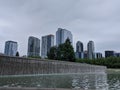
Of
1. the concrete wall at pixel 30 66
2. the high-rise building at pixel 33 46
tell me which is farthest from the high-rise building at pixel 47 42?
the concrete wall at pixel 30 66

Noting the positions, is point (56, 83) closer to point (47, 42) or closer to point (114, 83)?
point (114, 83)

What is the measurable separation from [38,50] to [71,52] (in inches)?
3542

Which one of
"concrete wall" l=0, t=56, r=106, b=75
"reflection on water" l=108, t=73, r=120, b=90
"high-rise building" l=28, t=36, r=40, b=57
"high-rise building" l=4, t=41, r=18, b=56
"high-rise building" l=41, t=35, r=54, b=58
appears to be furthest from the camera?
"high-rise building" l=41, t=35, r=54, b=58

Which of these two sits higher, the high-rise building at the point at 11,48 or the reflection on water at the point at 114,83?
the high-rise building at the point at 11,48

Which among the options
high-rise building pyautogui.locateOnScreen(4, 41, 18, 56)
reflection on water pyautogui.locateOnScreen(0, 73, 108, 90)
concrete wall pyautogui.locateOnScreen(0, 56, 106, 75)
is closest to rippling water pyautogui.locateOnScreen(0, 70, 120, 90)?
reflection on water pyautogui.locateOnScreen(0, 73, 108, 90)

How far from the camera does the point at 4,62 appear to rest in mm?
34531

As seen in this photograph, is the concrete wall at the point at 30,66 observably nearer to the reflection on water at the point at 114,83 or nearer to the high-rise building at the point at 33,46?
the reflection on water at the point at 114,83

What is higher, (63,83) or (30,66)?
(30,66)

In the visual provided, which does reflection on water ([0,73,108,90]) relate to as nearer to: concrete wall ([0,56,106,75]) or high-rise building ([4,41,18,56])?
concrete wall ([0,56,106,75])

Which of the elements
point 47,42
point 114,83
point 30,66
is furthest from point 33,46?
point 114,83

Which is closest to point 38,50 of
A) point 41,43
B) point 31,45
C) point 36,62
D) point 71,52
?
point 31,45

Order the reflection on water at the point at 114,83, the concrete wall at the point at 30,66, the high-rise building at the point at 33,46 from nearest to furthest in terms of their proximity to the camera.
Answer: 1. the reflection on water at the point at 114,83
2. the concrete wall at the point at 30,66
3. the high-rise building at the point at 33,46

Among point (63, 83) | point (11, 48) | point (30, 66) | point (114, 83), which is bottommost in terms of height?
point (114, 83)

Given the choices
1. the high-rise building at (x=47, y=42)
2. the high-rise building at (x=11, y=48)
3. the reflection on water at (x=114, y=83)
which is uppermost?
the high-rise building at (x=47, y=42)
